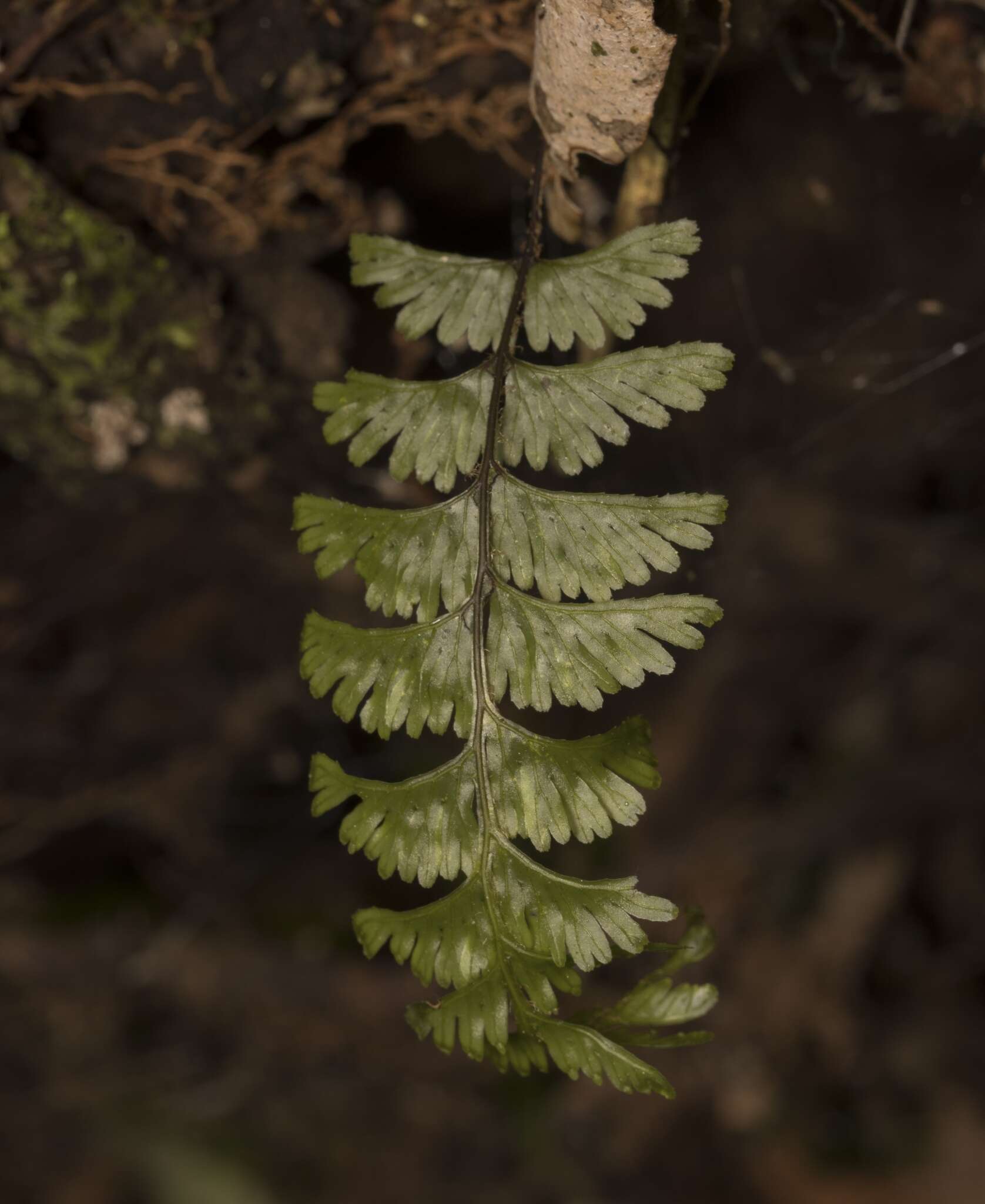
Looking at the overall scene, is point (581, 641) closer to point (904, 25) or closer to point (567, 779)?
point (567, 779)

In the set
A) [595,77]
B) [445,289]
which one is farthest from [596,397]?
[595,77]

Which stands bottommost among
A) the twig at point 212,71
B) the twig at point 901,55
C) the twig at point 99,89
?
the twig at point 99,89

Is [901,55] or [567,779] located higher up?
[901,55]

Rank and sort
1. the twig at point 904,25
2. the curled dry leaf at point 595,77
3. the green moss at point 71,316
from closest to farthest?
the curled dry leaf at point 595,77
the twig at point 904,25
the green moss at point 71,316

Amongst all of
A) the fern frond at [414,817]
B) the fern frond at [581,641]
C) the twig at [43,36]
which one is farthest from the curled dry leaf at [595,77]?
the fern frond at [414,817]

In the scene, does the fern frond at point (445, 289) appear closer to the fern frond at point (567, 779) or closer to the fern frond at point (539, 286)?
the fern frond at point (539, 286)

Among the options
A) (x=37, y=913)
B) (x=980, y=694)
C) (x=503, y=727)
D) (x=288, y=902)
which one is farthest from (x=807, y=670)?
(x=37, y=913)
